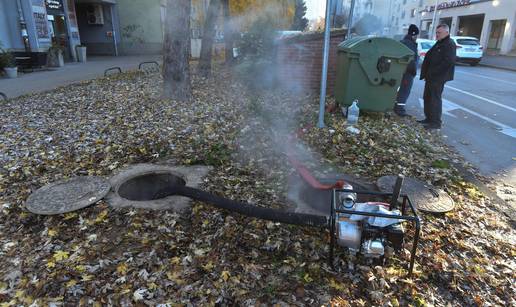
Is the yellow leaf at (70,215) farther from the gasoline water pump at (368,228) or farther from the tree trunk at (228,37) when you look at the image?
the tree trunk at (228,37)

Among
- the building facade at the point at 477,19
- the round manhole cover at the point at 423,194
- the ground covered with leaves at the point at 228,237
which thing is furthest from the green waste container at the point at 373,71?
the building facade at the point at 477,19

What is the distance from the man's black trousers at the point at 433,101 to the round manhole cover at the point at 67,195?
5329 mm

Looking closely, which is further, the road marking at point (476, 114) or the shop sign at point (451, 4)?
the shop sign at point (451, 4)

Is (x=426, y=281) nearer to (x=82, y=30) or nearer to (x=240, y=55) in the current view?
(x=240, y=55)

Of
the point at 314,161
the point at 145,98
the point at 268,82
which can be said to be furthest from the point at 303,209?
the point at 268,82

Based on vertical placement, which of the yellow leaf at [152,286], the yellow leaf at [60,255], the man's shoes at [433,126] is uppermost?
the man's shoes at [433,126]

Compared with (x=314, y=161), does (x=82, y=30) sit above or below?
above

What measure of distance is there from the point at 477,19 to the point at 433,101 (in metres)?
33.3

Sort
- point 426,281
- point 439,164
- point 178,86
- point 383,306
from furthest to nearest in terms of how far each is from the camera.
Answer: point 178,86, point 439,164, point 426,281, point 383,306

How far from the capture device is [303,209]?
3307 mm

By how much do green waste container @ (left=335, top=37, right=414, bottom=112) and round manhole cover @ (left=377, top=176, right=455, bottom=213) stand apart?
255 cm

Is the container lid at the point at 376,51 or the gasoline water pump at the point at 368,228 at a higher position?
the container lid at the point at 376,51

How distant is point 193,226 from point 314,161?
2.07 m

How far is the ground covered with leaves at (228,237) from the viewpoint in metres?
2.39
